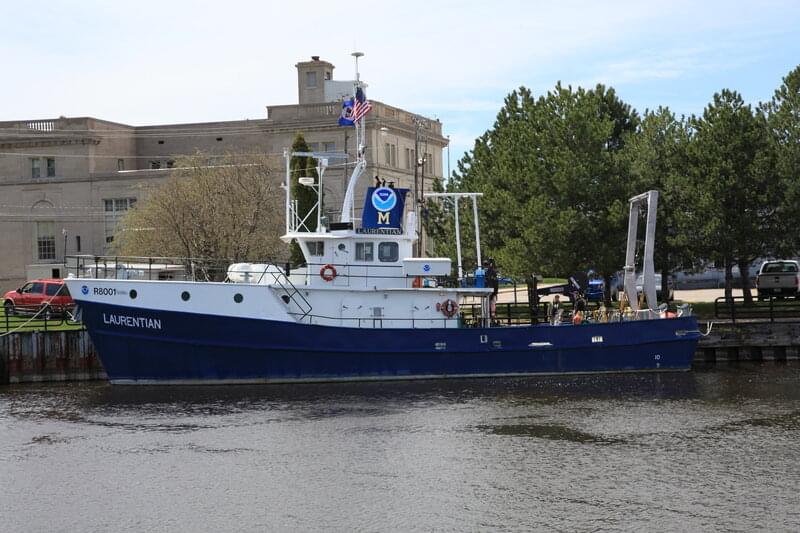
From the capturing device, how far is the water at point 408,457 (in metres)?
18.1

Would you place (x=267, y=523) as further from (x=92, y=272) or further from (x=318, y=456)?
(x=92, y=272)

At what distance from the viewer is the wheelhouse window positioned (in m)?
30.9

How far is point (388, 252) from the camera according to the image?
30.9 meters

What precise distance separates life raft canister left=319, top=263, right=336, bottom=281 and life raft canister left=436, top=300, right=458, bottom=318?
3.17 meters

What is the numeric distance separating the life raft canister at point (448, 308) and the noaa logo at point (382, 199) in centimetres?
313

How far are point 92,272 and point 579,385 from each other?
582 inches

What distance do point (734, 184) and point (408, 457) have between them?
20802 millimetres

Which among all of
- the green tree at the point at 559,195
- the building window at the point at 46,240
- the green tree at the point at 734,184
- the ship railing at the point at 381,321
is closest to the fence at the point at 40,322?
the ship railing at the point at 381,321

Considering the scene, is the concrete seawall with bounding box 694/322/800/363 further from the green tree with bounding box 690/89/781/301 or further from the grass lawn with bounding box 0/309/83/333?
the grass lawn with bounding box 0/309/83/333

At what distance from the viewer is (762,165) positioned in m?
37.6

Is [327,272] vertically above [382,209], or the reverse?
[382,209]

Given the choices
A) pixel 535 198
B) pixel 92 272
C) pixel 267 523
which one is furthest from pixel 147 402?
pixel 535 198

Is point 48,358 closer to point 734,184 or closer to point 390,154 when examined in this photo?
point 734,184

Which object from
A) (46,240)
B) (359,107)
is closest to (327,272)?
(359,107)
